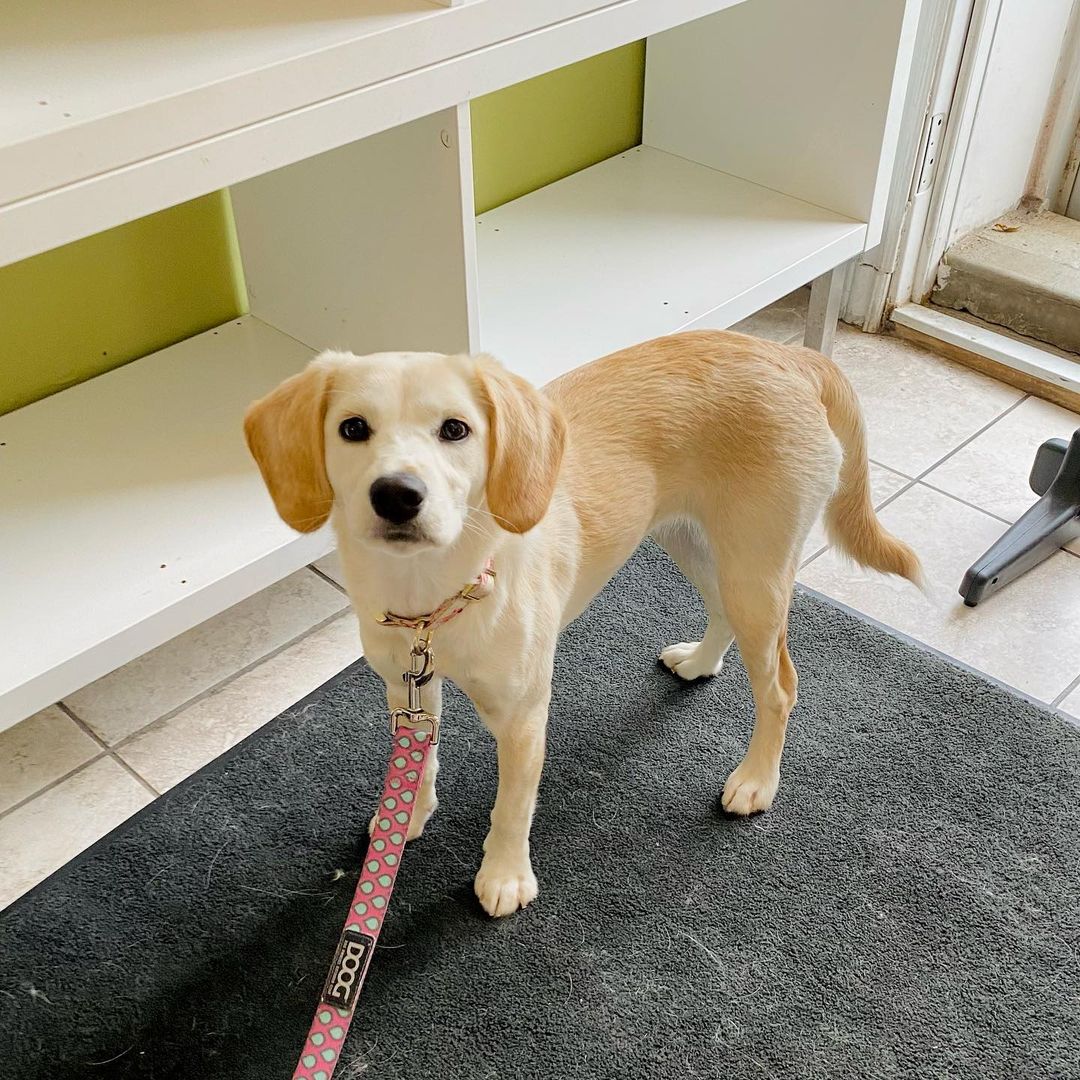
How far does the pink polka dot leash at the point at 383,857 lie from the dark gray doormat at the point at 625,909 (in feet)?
0.44

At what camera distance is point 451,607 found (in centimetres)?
111

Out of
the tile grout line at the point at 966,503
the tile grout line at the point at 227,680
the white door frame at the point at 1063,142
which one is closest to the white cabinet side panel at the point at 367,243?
the tile grout line at the point at 227,680

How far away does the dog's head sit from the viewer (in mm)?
951

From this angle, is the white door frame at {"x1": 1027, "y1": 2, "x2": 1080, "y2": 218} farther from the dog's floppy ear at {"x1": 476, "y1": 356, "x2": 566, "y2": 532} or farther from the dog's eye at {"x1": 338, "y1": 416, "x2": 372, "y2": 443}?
the dog's eye at {"x1": 338, "y1": 416, "x2": 372, "y2": 443}

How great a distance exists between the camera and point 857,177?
1996 millimetres

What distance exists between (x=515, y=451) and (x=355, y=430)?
0.14 m

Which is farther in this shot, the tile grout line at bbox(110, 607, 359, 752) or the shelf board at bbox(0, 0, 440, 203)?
the tile grout line at bbox(110, 607, 359, 752)

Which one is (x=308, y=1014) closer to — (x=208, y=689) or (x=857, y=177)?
(x=208, y=689)

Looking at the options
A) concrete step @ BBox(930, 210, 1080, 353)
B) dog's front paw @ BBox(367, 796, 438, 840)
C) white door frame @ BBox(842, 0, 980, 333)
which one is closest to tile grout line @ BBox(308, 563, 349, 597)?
dog's front paw @ BBox(367, 796, 438, 840)

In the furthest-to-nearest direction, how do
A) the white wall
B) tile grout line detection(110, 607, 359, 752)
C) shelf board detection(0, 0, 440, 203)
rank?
1. the white wall
2. tile grout line detection(110, 607, 359, 752)
3. shelf board detection(0, 0, 440, 203)

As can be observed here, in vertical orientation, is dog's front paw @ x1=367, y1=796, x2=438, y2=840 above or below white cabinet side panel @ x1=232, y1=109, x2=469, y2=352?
below

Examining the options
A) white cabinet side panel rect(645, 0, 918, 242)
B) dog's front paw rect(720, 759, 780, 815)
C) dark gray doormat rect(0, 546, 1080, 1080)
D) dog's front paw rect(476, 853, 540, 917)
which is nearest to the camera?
dark gray doormat rect(0, 546, 1080, 1080)

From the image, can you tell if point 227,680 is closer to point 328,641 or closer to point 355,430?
point 328,641

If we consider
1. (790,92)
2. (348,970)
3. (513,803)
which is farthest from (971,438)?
(348,970)
